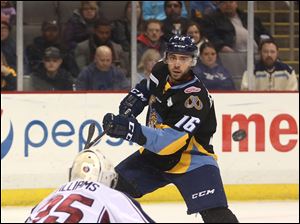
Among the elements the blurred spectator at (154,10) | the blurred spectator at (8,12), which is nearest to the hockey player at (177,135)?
the blurred spectator at (8,12)

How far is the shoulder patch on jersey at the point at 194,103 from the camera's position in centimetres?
430

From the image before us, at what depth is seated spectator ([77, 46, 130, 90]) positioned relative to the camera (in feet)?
24.5

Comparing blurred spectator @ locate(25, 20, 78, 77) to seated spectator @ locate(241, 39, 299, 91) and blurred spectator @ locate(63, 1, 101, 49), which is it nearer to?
blurred spectator @ locate(63, 1, 101, 49)

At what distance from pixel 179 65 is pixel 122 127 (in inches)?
19.4

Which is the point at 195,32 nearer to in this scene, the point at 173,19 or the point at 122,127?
the point at 173,19

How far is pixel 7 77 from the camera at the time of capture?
736 cm

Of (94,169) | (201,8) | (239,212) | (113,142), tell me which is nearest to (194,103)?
(94,169)

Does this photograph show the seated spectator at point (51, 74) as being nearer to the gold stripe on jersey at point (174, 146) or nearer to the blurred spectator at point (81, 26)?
the blurred spectator at point (81, 26)

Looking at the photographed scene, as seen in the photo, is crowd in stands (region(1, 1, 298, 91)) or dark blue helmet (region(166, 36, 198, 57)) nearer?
dark blue helmet (region(166, 36, 198, 57))

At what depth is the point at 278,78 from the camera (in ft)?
25.7

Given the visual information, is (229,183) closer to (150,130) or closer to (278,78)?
(278,78)

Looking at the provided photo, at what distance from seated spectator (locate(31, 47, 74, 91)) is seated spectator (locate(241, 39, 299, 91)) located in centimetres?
144

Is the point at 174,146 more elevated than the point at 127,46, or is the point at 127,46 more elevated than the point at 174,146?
the point at 127,46

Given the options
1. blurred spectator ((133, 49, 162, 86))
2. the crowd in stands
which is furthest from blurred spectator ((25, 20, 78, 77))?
blurred spectator ((133, 49, 162, 86))
